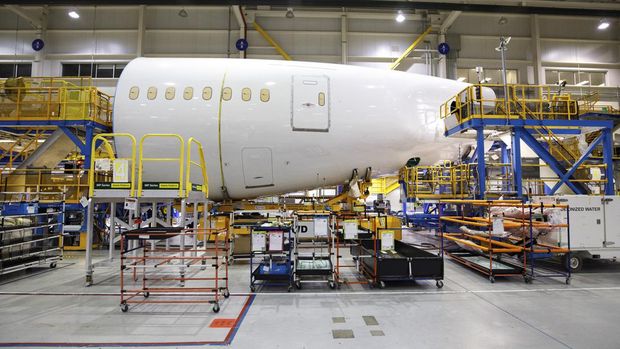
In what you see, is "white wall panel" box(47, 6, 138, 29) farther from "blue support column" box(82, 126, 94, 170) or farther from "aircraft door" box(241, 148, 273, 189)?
"aircraft door" box(241, 148, 273, 189)

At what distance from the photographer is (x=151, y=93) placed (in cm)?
946

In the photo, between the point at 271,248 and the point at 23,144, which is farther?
the point at 23,144

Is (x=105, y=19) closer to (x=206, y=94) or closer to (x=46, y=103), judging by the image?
(x=46, y=103)

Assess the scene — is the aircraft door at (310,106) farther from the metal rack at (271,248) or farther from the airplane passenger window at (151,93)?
the airplane passenger window at (151,93)

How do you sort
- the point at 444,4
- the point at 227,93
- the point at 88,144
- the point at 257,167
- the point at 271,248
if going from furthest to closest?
the point at 444,4 < the point at 88,144 < the point at 257,167 < the point at 227,93 < the point at 271,248

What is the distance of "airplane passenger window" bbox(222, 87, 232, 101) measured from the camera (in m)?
9.35

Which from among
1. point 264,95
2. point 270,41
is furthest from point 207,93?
point 270,41

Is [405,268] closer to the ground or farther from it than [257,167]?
closer to the ground

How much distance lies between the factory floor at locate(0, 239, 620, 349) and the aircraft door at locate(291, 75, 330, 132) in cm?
451

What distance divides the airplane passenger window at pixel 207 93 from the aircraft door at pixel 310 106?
2.43 meters

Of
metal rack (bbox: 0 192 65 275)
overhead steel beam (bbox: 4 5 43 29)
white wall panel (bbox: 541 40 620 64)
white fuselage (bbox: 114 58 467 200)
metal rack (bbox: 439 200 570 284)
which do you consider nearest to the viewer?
metal rack (bbox: 439 200 570 284)

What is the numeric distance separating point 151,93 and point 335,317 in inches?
319

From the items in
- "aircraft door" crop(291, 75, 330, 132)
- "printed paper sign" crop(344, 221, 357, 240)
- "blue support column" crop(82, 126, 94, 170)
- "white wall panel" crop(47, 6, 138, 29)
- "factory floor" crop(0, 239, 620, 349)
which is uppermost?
"white wall panel" crop(47, 6, 138, 29)

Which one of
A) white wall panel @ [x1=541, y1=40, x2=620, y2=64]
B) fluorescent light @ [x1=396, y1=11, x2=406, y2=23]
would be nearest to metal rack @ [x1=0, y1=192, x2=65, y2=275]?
fluorescent light @ [x1=396, y1=11, x2=406, y2=23]
